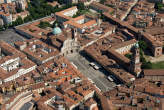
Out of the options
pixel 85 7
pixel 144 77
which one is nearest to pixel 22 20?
pixel 85 7

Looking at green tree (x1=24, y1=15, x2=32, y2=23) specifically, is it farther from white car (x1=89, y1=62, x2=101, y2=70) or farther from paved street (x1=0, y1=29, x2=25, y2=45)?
white car (x1=89, y1=62, x2=101, y2=70)

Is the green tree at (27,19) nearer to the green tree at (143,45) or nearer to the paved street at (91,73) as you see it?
the paved street at (91,73)

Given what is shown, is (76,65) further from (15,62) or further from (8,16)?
(8,16)

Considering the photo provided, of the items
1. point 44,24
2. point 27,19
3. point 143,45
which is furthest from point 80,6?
point 143,45

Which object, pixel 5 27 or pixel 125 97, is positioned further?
pixel 5 27

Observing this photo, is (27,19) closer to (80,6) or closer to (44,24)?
(44,24)

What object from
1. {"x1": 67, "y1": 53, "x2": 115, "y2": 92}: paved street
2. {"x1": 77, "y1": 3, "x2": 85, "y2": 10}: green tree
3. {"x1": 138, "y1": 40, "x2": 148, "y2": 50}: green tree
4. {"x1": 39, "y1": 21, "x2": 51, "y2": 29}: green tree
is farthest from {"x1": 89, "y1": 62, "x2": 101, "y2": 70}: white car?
{"x1": 77, "y1": 3, "x2": 85, "y2": 10}: green tree
